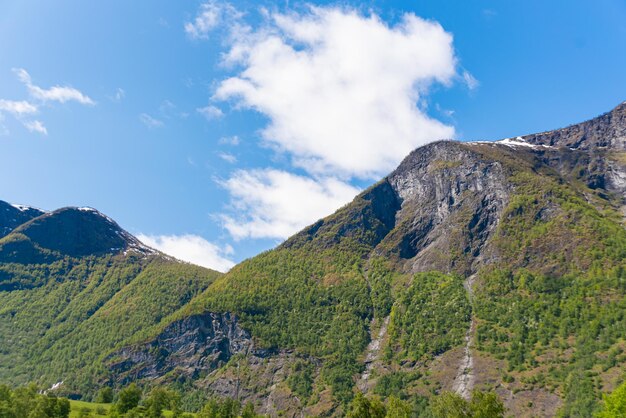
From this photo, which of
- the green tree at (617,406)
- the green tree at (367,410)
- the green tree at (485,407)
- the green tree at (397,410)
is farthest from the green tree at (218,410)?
the green tree at (617,406)

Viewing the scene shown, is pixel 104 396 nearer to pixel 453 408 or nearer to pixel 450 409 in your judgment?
pixel 450 409

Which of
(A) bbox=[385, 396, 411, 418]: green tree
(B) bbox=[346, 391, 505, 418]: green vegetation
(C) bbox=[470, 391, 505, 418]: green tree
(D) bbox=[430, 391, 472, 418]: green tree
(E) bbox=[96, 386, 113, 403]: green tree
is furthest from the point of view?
(E) bbox=[96, 386, 113, 403]: green tree

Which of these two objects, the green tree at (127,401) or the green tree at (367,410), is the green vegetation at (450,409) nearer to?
the green tree at (367,410)

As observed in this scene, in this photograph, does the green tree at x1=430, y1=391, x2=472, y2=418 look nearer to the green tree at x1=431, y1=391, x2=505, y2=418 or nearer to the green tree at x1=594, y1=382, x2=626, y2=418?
the green tree at x1=431, y1=391, x2=505, y2=418

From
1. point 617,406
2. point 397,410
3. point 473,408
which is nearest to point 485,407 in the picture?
point 473,408

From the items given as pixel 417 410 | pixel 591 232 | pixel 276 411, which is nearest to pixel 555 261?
pixel 591 232

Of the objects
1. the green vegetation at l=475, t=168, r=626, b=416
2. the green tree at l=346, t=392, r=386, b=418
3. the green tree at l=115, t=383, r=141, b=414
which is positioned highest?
the green vegetation at l=475, t=168, r=626, b=416

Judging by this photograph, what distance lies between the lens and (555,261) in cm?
19850

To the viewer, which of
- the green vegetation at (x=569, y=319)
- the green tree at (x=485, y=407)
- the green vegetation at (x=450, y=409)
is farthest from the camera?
the green vegetation at (x=569, y=319)

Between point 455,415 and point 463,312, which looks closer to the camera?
point 455,415

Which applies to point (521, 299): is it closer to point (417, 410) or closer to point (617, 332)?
point (617, 332)

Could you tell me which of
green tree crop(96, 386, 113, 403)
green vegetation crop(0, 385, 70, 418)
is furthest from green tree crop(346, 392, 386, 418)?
green tree crop(96, 386, 113, 403)

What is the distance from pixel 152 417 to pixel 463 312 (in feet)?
439

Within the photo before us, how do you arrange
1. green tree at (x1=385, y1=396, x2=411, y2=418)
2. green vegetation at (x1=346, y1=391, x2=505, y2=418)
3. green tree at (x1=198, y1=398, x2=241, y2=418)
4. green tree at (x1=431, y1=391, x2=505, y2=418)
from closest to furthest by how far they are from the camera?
green tree at (x1=431, y1=391, x2=505, y2=418) → green vegetation at (x1=346, y1=391, x2=505, y2=418) → green tree at (x1=385, y1=396, x2=411, y2=418) → green tree at (x1=198, y1=398, x2=241, y2=418)
